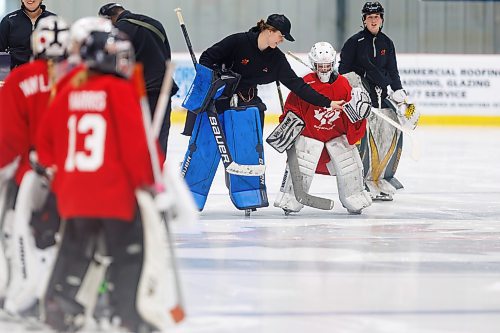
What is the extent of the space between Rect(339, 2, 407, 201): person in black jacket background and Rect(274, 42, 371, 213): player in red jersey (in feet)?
3.07

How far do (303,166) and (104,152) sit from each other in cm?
376

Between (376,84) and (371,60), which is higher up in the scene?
(371,60)

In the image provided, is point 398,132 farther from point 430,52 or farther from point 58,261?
point 430,52

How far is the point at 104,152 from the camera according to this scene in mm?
3289

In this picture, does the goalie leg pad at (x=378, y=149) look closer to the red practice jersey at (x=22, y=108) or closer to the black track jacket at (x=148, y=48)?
the black track jacket at (x=148, y=48)

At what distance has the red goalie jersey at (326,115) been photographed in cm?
689

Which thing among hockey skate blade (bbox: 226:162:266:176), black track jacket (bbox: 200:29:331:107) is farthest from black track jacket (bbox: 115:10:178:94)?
hockey skate blade (bbox: 226:162:266:176)

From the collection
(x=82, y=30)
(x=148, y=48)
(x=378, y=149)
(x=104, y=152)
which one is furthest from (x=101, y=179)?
(x=378, y=149)

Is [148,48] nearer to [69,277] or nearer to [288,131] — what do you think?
[288,131]

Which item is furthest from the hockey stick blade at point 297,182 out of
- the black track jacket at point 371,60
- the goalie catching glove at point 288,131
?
the black track jacket at point 371,60

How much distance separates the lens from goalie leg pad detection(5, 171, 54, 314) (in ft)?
12.2

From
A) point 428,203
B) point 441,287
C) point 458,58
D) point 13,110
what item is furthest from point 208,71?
point 458,58

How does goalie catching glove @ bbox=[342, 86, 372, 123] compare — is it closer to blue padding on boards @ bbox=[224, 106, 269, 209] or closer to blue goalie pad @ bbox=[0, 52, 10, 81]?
blue padding on boards @ bbox=[224, 106, 269, 209]

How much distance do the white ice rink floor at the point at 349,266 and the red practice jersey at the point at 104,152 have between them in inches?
23.6
